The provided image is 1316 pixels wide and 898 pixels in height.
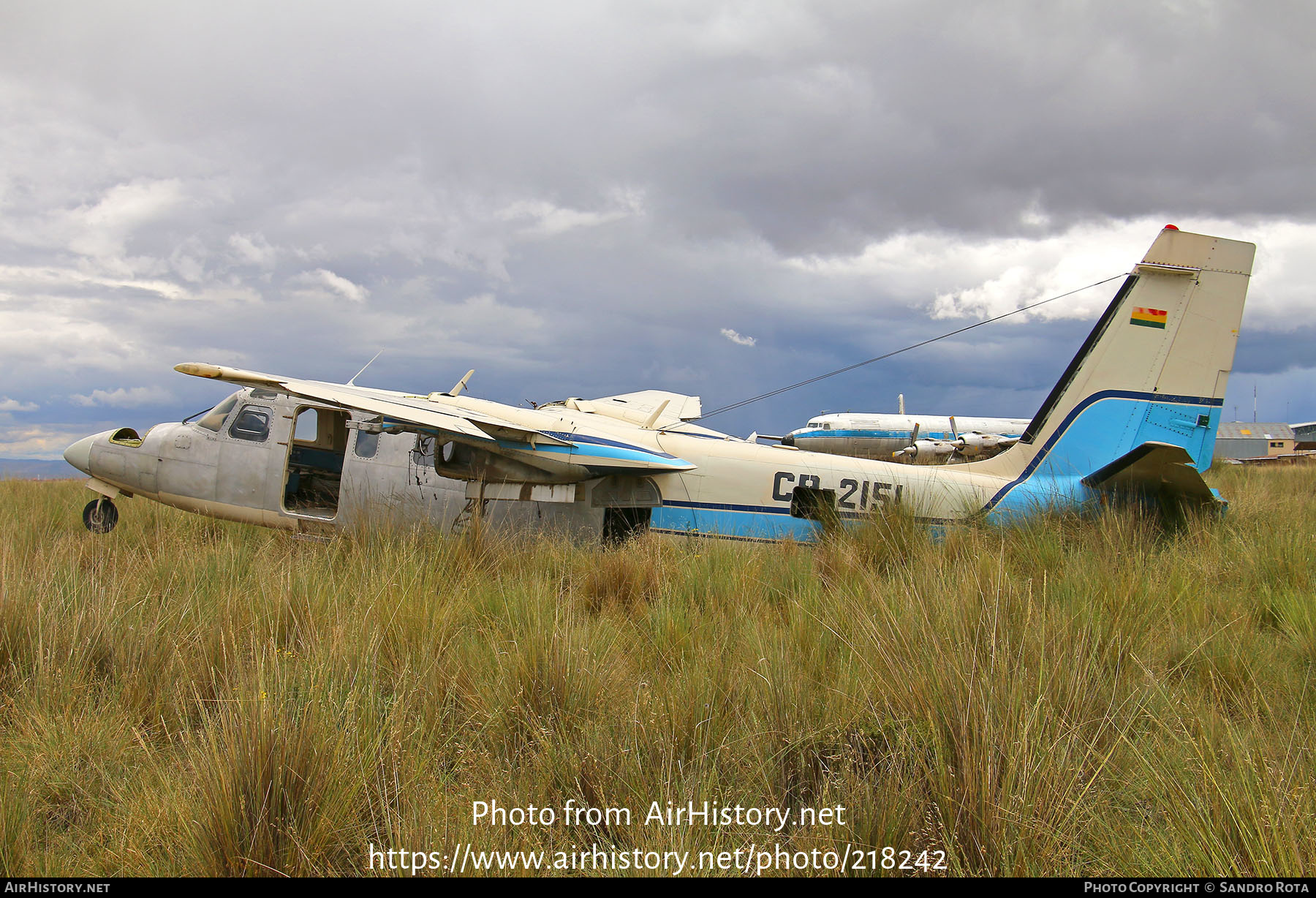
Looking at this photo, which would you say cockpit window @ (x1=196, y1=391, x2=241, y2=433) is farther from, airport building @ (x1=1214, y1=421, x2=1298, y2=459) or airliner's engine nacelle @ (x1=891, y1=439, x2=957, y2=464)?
airport building @ (x1=1214, y1=421, x2=1298, y2=459)

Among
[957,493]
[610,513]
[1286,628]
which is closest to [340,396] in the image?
[610,513]

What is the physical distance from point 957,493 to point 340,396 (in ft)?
Answer: 25.9

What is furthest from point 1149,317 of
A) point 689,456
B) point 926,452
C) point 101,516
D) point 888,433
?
point 888,433

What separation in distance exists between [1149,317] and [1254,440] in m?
93.6

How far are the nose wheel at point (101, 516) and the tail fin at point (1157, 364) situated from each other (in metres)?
13.0

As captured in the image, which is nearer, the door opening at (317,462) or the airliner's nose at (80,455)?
the door opening at (317,462)

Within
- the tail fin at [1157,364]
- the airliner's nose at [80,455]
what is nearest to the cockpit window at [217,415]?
the airliner's nose at [80,455]

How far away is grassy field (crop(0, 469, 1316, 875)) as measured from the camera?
2328 millimetres

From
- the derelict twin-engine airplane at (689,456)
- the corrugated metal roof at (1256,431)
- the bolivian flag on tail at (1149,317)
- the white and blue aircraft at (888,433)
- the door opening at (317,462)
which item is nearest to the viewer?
the derelict twin-engine airplane at (689,456)

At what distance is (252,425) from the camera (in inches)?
357

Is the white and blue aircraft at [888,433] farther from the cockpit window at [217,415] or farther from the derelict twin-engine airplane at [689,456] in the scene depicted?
the cockpit window at [217,415]

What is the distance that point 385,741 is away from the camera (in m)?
3.01

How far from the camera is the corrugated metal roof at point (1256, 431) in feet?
271

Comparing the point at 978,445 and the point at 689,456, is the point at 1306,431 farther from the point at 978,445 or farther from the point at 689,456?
the point at 689,456
